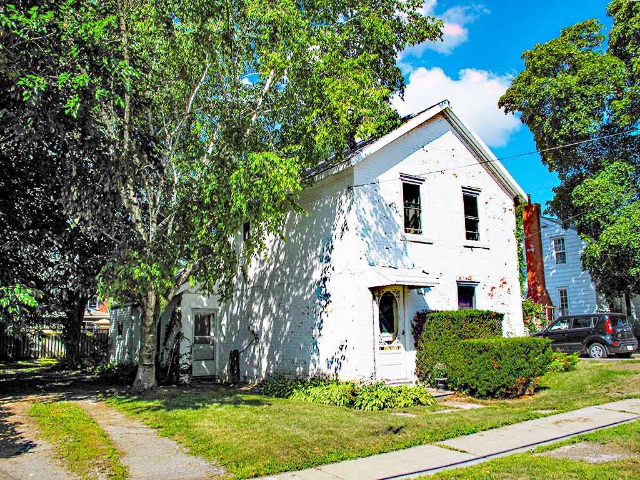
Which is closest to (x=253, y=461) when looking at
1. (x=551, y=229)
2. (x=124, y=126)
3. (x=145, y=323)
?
(x=145, y=323)

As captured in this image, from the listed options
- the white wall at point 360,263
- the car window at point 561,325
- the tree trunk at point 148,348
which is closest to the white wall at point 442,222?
the white wall at point 360,263

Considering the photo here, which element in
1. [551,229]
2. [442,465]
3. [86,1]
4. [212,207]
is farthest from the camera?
[551,229]

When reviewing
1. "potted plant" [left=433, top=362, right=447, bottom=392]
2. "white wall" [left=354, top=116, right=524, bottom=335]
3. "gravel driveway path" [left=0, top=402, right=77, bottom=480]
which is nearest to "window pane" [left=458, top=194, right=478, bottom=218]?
"white wall" [left=354, top=116, right=524, bottom=335]

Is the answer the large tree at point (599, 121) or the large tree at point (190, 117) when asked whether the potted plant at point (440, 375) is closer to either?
the large tree at point (190, 117)

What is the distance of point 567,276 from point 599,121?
10645 mm

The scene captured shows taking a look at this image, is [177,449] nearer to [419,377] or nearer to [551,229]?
[419,377]

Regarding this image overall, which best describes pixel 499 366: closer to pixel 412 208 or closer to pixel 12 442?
pixel 412 208

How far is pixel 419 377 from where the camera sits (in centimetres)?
1341

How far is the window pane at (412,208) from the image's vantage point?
14.4 m

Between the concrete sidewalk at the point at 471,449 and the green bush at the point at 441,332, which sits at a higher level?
the green bush at the point at 441,332

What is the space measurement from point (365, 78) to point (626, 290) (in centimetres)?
1971

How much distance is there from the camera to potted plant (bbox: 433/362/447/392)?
42.3 feet

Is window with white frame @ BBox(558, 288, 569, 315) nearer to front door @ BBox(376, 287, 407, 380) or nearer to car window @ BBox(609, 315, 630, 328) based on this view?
car window @ BBox(609, 315, 630, 328)

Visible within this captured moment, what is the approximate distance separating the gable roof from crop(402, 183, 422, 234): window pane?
60.9 inches
